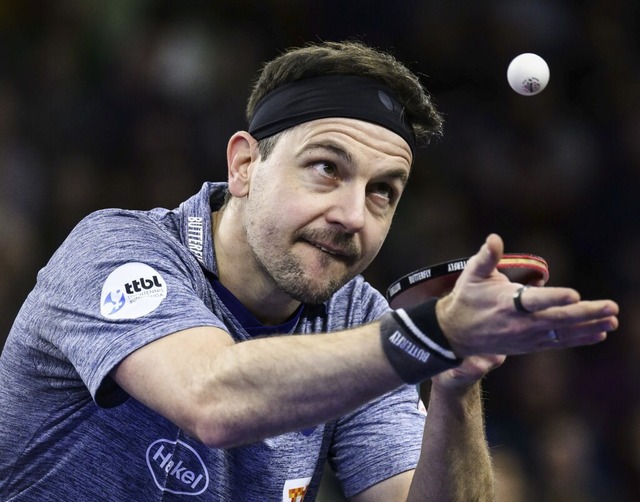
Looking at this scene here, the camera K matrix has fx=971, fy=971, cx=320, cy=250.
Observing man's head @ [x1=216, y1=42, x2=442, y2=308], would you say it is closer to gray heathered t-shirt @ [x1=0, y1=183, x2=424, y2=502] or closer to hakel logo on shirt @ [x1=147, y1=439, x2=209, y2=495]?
gray heathered t-shirt @ [x1=0, y1=183, x2=424, y2=502]

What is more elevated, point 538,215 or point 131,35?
point 131,35

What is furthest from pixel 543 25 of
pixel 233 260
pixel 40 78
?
pixel 233 260

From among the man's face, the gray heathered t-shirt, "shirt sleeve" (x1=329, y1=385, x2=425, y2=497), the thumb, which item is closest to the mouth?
the man's face

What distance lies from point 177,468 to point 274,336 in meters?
0.93

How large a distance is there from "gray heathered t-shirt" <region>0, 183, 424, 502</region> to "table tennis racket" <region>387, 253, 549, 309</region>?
0.60 m

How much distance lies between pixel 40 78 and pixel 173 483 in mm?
4467

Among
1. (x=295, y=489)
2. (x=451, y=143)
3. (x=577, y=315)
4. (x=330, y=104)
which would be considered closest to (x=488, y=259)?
(x=577, y=315)

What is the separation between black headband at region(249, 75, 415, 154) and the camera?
3.56 metres

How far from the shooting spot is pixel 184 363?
8.45 ft

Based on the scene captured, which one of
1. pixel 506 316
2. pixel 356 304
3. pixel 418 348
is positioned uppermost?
pixel 506 316

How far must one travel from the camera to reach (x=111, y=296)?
9.41ft

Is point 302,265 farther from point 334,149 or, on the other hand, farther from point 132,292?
point 132,292

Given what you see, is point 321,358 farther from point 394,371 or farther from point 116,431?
point 116,431

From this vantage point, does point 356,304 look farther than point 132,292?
Yes
